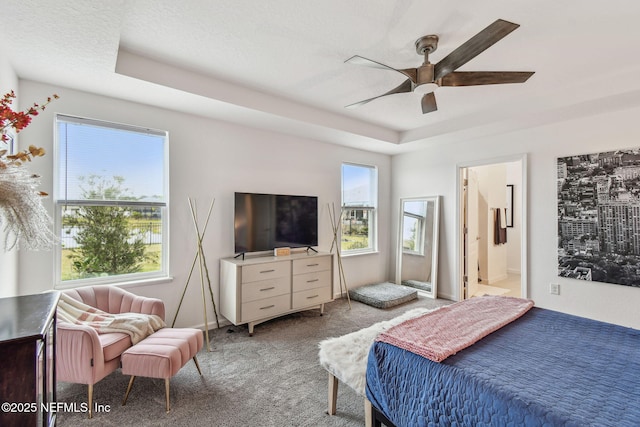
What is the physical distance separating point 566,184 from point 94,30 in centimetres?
470

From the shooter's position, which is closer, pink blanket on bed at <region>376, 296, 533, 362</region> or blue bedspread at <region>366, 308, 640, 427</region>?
blue bedspread at <region>366, 308, 640, 427</region>

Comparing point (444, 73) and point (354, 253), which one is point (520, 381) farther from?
point (354, 253)

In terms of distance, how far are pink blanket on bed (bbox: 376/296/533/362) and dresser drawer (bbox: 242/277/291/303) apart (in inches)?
74.2

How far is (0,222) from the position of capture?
4.26 ft

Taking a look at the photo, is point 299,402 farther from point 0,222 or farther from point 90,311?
point 0,222

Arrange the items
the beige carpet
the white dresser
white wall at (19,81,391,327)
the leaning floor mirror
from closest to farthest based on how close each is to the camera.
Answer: white wall at (19,81,391,327), the white dresser, the leaning floor mirror, the beige carpet

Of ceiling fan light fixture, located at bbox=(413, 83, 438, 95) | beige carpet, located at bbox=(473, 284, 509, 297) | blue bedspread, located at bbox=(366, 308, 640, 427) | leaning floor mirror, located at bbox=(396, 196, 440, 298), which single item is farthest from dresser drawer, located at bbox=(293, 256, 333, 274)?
beige carpet, located at bbox=(473, 284, 509, 297)

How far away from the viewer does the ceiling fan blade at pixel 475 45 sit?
156 cm

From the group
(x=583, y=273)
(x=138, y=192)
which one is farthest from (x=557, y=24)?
(x=138, y=192)

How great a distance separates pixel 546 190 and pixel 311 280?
3.17 metres

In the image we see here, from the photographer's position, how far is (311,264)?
12.4 feet

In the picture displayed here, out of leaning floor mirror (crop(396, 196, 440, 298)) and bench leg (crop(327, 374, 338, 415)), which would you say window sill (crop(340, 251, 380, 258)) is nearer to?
leaning floor mirror (crop(396, 196, 440, 298))

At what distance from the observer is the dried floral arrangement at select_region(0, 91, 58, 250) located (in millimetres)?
1192

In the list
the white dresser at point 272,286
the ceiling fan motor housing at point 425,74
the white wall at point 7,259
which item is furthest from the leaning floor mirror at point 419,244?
the white wall at point 7,259
